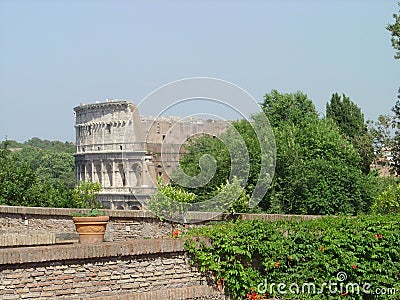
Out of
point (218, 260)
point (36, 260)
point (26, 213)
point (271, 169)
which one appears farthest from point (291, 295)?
point (271, 169)

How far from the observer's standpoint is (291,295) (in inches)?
380

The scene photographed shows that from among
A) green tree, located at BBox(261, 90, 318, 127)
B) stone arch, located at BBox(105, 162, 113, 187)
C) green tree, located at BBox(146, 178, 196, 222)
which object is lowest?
green tree, located at BBox(146, 178, 196, 222)

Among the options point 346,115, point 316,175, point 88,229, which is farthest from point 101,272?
point 346,115

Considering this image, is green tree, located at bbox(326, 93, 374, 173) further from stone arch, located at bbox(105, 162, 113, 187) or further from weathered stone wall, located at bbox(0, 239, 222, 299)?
weathered stone wall, located at bbox(0, 239, 222, 299)

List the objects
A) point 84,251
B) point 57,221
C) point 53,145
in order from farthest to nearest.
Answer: point 53,145
point 57,221
point 84,251

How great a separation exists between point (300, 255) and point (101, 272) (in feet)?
10.5

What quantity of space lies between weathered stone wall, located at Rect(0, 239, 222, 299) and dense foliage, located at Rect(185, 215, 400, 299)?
0.33 meters

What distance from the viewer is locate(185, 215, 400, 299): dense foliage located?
9.20 m

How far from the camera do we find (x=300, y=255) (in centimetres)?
970

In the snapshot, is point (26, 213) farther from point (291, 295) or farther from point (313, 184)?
point (313, 184)

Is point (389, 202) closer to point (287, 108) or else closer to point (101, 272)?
point (101, 272)

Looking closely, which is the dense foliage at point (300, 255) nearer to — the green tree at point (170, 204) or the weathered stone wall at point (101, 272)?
the weathered stone wall at point (101, 272)

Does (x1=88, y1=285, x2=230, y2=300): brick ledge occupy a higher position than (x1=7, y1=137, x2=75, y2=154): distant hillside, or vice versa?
(x1=7, y1=137, x2=75, y2=154): distant hillside

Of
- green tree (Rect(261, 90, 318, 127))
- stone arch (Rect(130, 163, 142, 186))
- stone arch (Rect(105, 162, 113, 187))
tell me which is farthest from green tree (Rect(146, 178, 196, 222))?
stone arch (Rect(105, 162, 113, 187))
